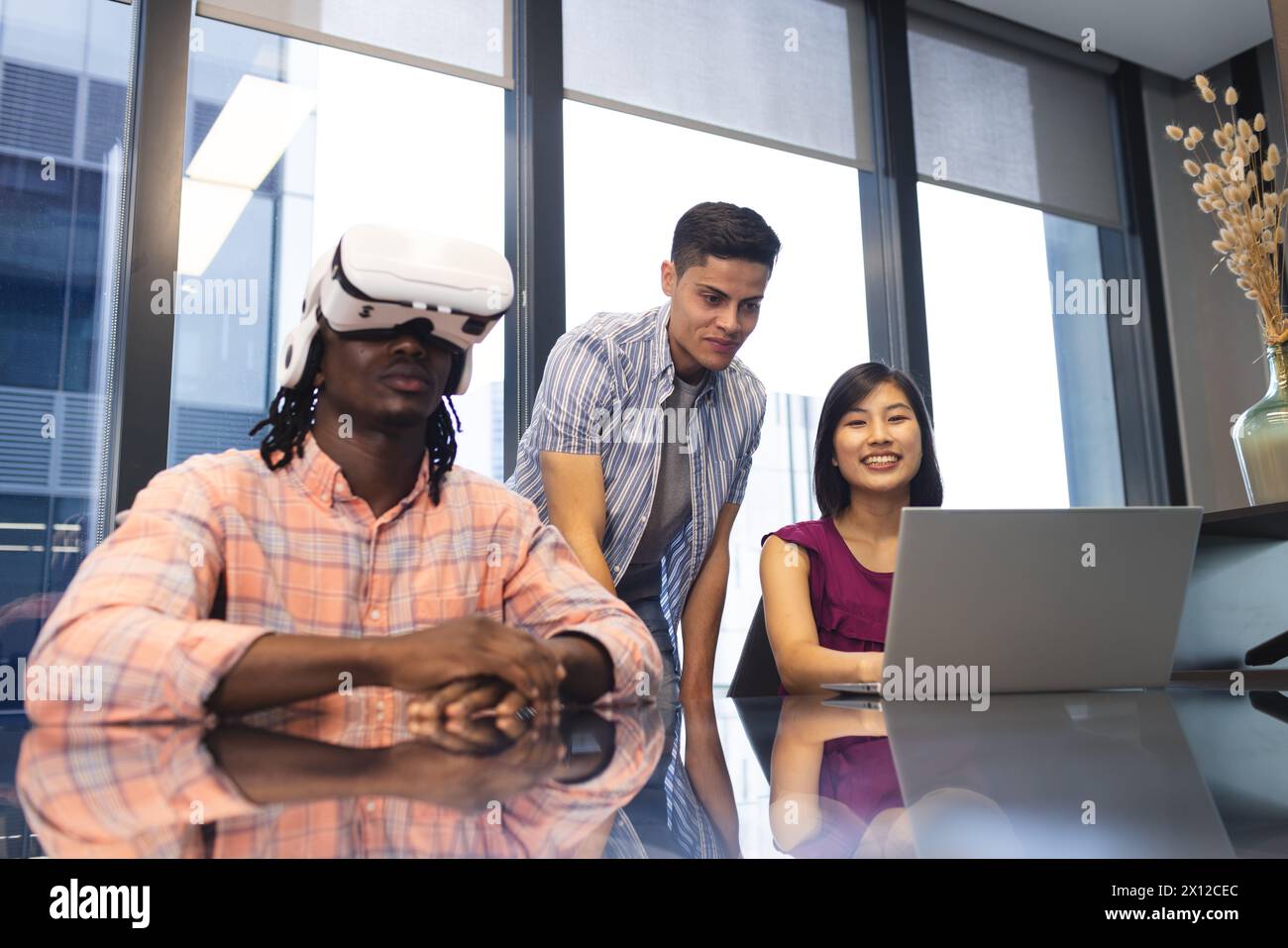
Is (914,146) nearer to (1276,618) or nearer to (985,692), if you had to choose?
(1276,618)

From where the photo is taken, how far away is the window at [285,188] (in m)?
2.66

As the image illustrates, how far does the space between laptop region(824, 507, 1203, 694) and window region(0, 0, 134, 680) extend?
6.88 ft

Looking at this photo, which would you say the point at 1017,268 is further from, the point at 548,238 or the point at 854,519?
the point at 854,519

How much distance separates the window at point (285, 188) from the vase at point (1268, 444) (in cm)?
176

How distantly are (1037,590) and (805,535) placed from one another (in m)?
0.66

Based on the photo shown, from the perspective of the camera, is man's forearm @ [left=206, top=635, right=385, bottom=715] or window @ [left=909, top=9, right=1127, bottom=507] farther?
window @ [left=909, top=9, right=1127, bottom=507]

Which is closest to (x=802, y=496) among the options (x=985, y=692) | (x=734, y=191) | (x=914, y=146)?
(x=734, y=191)

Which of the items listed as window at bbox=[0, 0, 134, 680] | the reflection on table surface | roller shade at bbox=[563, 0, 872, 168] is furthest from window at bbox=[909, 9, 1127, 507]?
the reflection on table surface

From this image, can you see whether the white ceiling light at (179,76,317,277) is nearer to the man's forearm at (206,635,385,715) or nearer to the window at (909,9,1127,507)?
the man's forearm at (206,635,385,715)

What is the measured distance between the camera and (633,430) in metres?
1.93

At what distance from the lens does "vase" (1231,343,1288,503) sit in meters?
1.95

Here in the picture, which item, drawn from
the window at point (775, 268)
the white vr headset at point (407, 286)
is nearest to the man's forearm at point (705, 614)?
the white vr headset at point (407, 286)

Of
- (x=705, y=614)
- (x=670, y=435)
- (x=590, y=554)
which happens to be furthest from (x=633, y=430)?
(x=705, y=614)

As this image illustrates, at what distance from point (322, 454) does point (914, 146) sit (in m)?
3.34
